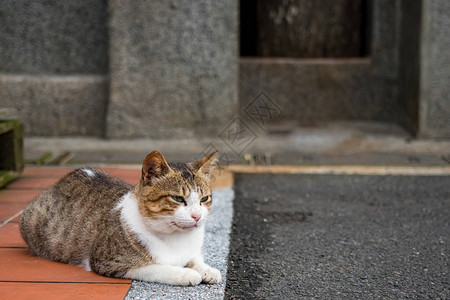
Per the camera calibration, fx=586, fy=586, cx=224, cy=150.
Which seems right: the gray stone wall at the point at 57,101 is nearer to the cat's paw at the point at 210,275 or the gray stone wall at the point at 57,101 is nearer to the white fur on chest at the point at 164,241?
the white fur on chest at the point at 164,241

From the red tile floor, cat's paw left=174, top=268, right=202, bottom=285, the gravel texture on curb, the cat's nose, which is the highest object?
the cat's nose

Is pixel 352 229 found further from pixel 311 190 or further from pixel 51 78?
pixel 51 78

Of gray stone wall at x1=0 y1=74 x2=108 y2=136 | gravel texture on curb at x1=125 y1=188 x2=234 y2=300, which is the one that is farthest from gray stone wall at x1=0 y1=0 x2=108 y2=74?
gravel texture on curb at x1=125 y1=188 x2=234 y2=300

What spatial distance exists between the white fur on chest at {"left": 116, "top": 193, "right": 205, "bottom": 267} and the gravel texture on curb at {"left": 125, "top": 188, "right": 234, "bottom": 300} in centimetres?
12

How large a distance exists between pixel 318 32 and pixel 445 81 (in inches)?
67.3

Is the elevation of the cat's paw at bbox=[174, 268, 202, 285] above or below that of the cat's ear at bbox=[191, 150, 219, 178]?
below

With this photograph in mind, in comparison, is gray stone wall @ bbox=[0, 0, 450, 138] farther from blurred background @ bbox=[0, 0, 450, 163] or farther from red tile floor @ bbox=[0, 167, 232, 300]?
red tile floor @ bbox=[0, 167, 232, 300]

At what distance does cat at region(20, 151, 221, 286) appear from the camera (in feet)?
7.29

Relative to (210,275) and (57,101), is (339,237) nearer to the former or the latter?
(210,275)

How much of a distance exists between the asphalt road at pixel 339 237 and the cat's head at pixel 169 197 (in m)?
0.35

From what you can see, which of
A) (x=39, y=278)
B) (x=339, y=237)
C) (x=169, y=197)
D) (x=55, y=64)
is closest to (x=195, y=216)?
(x=169, y=197)

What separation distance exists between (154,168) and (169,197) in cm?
13

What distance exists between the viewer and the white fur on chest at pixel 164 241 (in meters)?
2.25

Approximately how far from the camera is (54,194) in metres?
2.62
